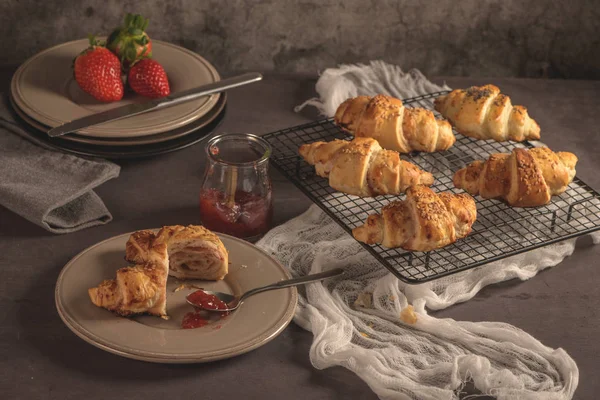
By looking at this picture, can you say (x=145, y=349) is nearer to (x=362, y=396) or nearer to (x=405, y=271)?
(x=362, y=396)

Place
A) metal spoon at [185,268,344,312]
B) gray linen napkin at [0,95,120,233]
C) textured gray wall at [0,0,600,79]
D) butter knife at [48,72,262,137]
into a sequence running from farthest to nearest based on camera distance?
textured gray wall at [0,0,600,79]
butter knife at [48,72,262,137]
gray linen napkin at [0,95,120,233]
metal spoon at [185,268,344,312]

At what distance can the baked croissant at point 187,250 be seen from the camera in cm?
160

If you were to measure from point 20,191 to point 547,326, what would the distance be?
1066 mm

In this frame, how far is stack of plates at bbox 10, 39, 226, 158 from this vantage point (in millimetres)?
1983

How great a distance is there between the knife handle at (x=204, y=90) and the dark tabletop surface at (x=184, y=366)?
122 millimetres

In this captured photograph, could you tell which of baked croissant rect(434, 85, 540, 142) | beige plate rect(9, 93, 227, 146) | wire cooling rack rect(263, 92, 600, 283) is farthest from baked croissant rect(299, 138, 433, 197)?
beige plate rect(9, 93, 227, 146)

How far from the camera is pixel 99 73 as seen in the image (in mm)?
2072

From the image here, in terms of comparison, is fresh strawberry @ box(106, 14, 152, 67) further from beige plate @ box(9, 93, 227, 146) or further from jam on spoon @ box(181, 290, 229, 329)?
jam on spoon @ box(181, 290, 229, 329)

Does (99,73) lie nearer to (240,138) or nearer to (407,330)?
(240,138)

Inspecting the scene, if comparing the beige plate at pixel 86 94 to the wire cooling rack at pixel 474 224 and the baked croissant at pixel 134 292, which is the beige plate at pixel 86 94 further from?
the baked croissant at pixel 134 292

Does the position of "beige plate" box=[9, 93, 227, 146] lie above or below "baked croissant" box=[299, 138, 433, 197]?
below

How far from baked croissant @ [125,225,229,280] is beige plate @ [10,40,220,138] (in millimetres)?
422

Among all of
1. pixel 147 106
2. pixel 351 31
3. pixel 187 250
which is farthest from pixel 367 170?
pixel 351 31

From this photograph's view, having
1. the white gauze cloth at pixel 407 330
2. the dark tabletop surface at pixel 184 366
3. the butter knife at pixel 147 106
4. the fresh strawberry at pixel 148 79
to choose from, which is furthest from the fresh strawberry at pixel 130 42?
the white gauze cloth at pixel 407 330
